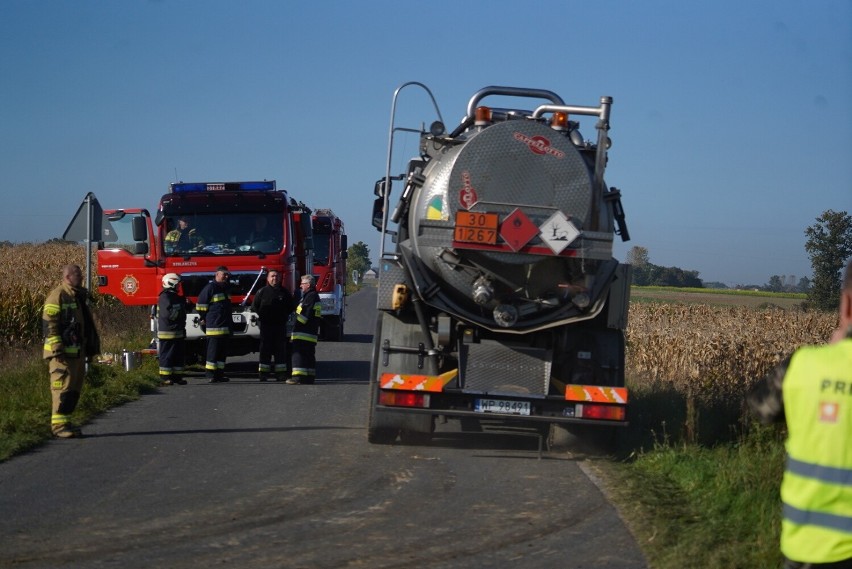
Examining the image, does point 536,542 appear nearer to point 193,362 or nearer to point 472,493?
point 472,493

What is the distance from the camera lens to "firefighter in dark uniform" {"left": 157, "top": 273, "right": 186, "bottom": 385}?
1527 cm

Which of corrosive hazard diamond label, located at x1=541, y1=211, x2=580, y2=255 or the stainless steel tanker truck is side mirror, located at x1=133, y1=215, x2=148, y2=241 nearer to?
the stainless steel tanker truck

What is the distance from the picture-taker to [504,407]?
9617mm

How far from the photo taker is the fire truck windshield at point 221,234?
1678 centimetres

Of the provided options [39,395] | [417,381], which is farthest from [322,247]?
[417,381]

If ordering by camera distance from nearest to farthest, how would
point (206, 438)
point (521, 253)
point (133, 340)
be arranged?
point (521, 253), point (206, 438), point (133, 340)

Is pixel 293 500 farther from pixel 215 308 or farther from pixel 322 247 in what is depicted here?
pixel 322 247

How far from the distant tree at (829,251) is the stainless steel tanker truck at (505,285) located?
2299cm

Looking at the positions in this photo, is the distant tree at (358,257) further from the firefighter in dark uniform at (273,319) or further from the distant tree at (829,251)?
the firefighter in dark uniform at (273,319)

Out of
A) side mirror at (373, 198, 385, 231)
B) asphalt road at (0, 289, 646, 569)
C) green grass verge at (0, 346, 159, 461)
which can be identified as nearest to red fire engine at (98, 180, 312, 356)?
green grass verge at (0, 346, 159, 461)

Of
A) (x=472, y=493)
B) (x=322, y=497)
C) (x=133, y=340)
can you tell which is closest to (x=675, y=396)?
(x=472, y=493)

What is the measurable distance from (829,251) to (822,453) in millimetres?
29749

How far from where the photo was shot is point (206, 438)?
1068 centimetres

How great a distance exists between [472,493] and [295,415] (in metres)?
4.59
